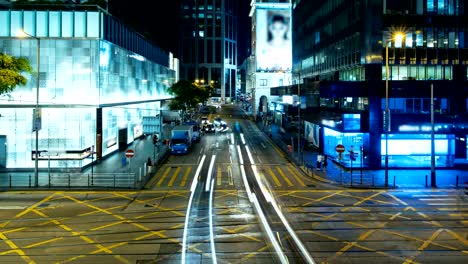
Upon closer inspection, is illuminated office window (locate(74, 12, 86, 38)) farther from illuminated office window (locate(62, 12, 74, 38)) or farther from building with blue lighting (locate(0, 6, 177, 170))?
illuminated office window (locate(62, 12, 74, 38))

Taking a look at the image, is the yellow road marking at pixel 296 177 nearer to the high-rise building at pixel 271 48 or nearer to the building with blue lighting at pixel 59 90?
the building with blue lighting at pixel 59 90

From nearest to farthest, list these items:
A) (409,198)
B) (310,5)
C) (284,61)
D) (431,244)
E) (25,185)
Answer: (431,244), (409,198), (25,185), (310,5), (284,61)

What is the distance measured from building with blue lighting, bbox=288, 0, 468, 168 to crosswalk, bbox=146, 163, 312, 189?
220 inches

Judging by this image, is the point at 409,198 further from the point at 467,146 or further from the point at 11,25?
the point at 11,25

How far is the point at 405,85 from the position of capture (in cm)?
4569

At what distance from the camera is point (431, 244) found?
65.0 ft

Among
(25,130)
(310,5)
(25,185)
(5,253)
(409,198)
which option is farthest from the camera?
(310,5)

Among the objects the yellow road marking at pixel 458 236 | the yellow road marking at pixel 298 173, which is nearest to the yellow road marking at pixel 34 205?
the yellow road marking at pixel 298 173

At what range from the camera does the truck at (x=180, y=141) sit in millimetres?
55781

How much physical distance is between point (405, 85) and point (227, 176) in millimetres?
19062

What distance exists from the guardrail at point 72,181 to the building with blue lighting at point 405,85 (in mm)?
18650

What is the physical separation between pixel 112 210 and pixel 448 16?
3737 centimetres

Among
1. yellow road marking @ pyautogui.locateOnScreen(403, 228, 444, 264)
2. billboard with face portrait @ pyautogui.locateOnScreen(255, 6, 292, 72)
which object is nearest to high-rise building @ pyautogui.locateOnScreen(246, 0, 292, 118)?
billboard with face portrait @ pyautogui.locateOnScreen(255, 6, 292, 72)

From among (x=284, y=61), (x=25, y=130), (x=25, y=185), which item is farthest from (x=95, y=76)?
(x=284, y=61)
